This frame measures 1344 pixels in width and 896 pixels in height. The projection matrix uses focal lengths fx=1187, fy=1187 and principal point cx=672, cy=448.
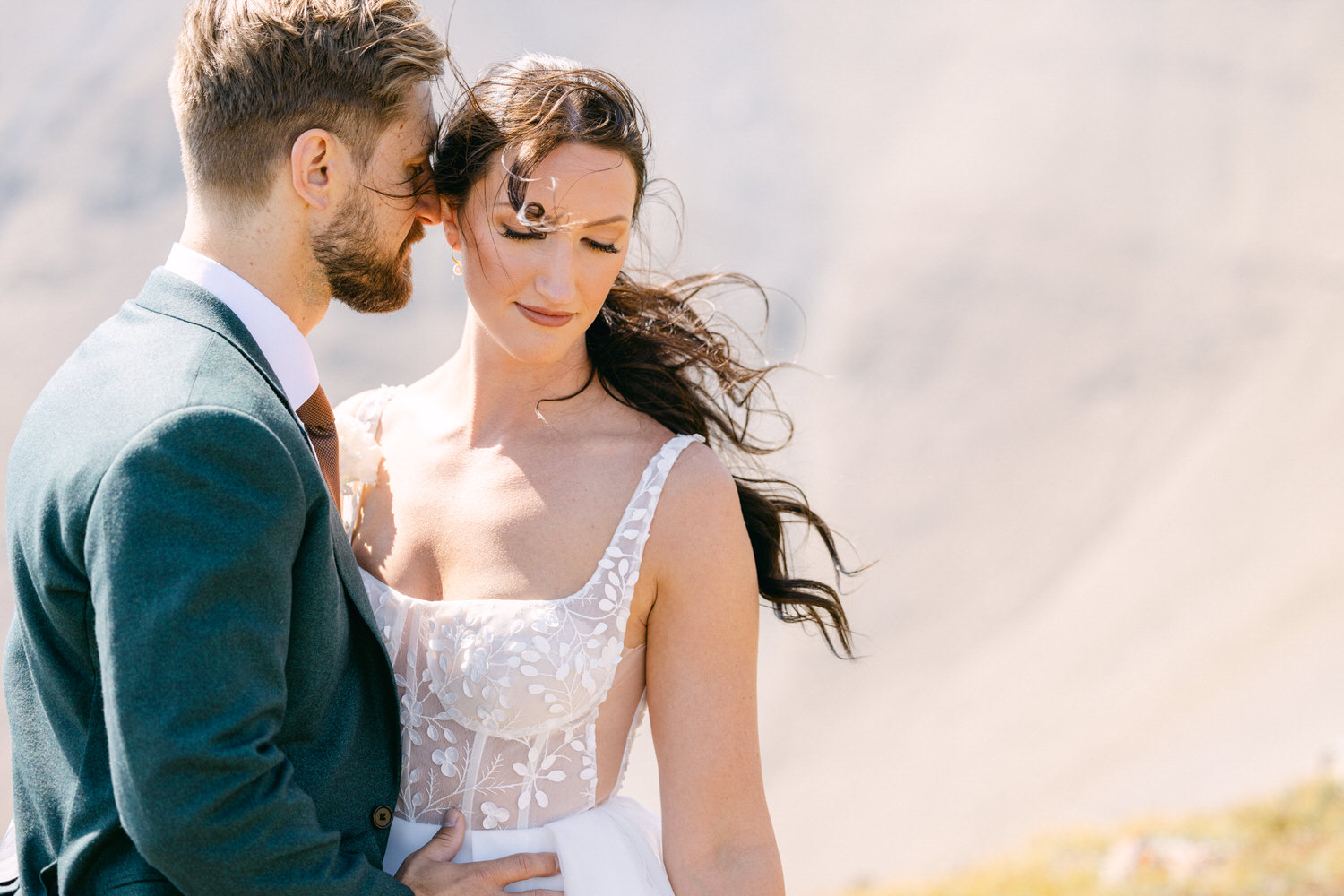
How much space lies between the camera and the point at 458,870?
185 cm

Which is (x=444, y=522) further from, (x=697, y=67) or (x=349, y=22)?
(x=697, y=67)

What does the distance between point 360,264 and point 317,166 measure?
17cm

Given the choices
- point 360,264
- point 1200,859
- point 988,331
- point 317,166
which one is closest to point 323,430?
point 360,264

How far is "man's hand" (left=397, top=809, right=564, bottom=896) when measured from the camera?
1816 mm

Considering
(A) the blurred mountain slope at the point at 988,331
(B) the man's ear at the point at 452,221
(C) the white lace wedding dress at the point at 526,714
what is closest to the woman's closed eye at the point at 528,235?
(B) the man's ear at the point at 452,221

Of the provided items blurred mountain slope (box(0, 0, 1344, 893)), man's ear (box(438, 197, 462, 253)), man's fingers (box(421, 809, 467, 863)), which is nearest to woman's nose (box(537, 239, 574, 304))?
man's ear (box(438, 197, 462, 253))

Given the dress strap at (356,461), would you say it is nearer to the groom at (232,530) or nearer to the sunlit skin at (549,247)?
the groom at (232,530)

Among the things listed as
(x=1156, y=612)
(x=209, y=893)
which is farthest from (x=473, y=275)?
(x=1156, y=612)

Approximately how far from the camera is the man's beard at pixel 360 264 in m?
1.78

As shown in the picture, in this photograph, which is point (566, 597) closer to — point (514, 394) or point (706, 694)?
point (706, 694)

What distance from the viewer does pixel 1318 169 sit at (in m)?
11.9

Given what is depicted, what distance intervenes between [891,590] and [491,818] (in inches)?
278

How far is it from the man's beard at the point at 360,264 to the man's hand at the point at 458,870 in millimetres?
851

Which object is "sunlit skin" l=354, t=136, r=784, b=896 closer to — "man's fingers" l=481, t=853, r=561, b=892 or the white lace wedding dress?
the white lace wedding dress
